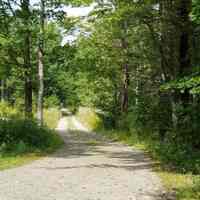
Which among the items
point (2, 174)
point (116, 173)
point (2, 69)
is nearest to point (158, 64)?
point (2, 69)

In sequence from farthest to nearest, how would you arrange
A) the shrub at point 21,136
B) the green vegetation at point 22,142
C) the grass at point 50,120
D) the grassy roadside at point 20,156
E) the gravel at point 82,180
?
the grass at point 50,120 → the shrub at point 21,136 → the green vegetation at point 22,142 → the grassy roadside at point 20,156 → the gravel at point 82,180

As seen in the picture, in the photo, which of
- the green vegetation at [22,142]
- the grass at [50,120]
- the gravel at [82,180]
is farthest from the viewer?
the grass at [50,120]

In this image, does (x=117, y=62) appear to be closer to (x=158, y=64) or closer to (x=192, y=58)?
(x=158, y=64)

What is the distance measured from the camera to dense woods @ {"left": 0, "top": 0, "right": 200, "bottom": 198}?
18125 millimetres

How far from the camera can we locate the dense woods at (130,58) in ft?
59.5

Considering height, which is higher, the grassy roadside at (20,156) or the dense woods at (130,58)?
the dense woods at (130,58)

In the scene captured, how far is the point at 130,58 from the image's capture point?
29047 millimetres

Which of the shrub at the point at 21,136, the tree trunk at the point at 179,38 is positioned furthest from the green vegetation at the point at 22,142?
the tree trunk at the point at 179,38

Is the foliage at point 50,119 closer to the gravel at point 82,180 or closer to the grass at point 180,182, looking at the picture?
the gravel at point 82,180

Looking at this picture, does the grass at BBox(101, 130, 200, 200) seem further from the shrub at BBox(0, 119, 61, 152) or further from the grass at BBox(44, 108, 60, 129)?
the grass at BBox(44, 108, 60, 129)

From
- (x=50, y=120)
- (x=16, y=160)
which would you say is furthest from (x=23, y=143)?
(x=50, y=120)

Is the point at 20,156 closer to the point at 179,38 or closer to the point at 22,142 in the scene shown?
the point at 22,142

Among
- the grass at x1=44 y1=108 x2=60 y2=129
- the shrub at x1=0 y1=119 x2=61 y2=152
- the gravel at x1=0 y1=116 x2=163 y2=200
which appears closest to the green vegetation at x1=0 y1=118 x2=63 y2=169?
the shrub at x1=0 y1=119 x2=61 y2=152

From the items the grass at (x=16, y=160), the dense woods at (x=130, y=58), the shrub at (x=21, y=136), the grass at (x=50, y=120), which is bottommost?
the grass at (x=50, y=120)
